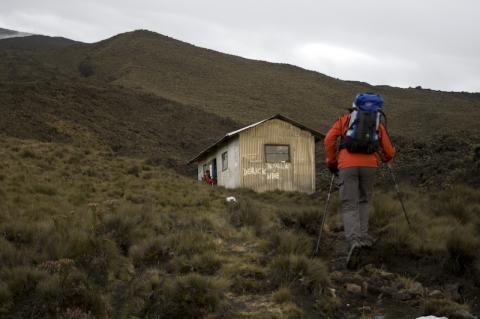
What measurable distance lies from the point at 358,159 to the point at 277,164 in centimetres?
2068

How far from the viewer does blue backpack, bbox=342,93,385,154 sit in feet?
27.0

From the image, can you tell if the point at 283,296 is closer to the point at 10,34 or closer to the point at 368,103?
the point at 368,103

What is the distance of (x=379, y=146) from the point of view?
8.52m

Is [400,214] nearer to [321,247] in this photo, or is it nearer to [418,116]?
[321,247]

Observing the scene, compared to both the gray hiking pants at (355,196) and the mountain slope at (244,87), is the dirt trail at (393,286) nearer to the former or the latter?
the gray hiking pants at (355,196)

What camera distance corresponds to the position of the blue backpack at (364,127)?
324 inches

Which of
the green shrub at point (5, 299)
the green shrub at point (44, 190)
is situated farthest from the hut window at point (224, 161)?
the green shrub at point (5, 299)

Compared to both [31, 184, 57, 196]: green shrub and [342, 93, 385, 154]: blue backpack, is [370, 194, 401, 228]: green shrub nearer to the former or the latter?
[342, 93, 385, 154]: blue backpack

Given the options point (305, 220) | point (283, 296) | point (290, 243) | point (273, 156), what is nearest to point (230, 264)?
point (290, 243)

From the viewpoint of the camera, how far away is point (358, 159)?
8.41 metres

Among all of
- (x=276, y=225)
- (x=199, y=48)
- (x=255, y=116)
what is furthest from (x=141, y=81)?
(x=276, y=225)

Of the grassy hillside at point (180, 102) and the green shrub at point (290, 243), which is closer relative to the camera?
the green shrub at point (290, 243)

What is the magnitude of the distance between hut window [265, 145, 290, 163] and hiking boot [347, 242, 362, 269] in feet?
68.4

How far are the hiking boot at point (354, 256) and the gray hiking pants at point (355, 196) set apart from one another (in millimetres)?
104
